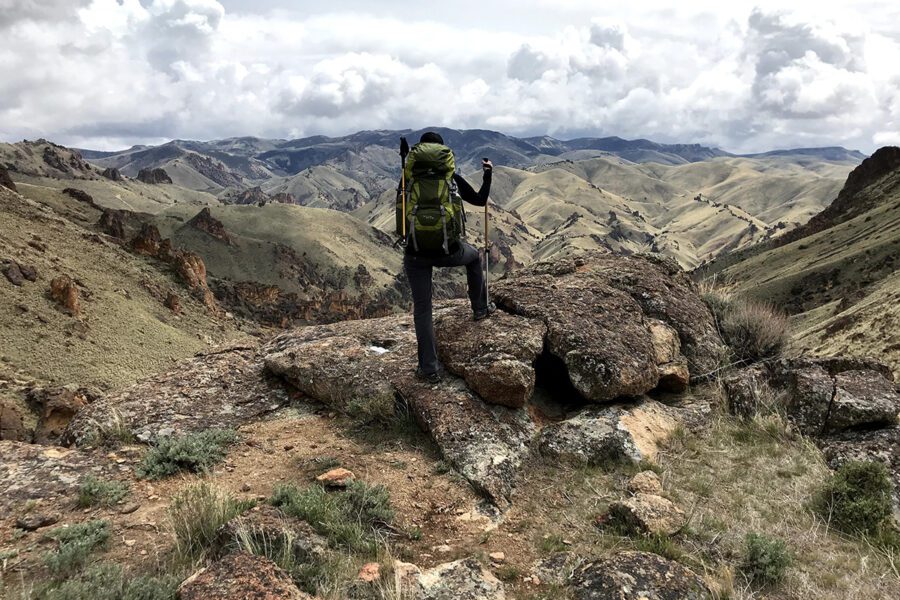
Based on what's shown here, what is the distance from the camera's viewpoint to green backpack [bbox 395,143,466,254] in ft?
23.2

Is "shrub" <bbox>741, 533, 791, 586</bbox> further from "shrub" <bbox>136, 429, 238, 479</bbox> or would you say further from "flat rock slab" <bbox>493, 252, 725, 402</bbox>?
"shrub" <bbox>136, 429, 238, 479</bbox>

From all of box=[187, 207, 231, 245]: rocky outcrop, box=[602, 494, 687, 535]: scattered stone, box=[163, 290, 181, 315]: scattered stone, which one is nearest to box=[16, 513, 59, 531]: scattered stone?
box=[602, 494, 687, 535]: scattered stone

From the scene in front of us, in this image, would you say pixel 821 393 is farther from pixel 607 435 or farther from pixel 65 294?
pixel 65 294

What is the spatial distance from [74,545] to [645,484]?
6.06 m

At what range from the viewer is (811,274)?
64562 millimetres

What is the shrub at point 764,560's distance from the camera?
186 inches

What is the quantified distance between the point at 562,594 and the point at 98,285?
205 feet

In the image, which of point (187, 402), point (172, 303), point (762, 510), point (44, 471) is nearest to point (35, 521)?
point (44, 471)

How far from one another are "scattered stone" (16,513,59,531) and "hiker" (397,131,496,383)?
483 cm

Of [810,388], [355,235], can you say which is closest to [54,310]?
[810,388]

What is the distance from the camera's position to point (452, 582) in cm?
459

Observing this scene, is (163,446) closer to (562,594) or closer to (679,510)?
(562,594)

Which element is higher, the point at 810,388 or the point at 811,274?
the point at 810,388

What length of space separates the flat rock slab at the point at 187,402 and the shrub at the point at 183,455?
782 millimetres
